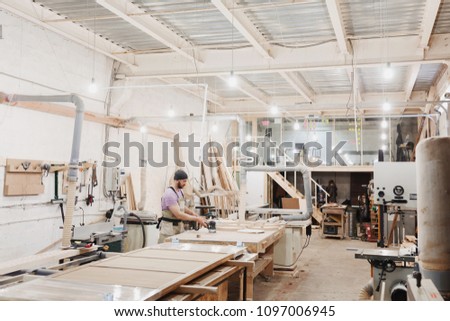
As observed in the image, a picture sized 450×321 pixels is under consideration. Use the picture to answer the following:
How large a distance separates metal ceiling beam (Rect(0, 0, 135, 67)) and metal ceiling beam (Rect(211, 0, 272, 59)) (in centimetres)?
225

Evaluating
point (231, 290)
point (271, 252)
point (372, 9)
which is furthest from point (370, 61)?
point (231, 290)

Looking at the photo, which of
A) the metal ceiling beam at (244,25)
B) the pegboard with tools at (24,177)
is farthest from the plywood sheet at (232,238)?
the metal ceiling beam at (244,25)

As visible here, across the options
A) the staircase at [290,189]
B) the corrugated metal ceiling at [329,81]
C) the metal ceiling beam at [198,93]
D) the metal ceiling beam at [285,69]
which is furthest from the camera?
the staircase at [290,189]

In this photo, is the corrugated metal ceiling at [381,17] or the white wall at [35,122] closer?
the corrugated metal ceiling at [381,17]

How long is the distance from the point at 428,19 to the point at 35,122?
512 cm

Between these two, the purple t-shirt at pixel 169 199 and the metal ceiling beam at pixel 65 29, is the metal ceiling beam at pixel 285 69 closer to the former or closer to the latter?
the metal ceiling beam at pixel 65 29

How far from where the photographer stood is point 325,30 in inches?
220

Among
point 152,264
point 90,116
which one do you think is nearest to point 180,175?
point 152,264

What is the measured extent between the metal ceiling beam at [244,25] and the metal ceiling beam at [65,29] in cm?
225

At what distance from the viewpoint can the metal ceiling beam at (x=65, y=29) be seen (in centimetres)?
482

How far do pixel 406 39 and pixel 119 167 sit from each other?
16.2 feet

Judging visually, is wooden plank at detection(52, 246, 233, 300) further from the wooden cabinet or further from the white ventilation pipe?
the wooden cabinet

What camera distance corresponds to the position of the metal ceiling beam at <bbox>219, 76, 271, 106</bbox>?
8.66 meters

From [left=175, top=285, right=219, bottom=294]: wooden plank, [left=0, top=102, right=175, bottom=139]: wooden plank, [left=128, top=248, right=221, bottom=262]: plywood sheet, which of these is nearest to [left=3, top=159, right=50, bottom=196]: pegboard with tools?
[left=0, top=102, right=175, bottom=139]: wooden plank
